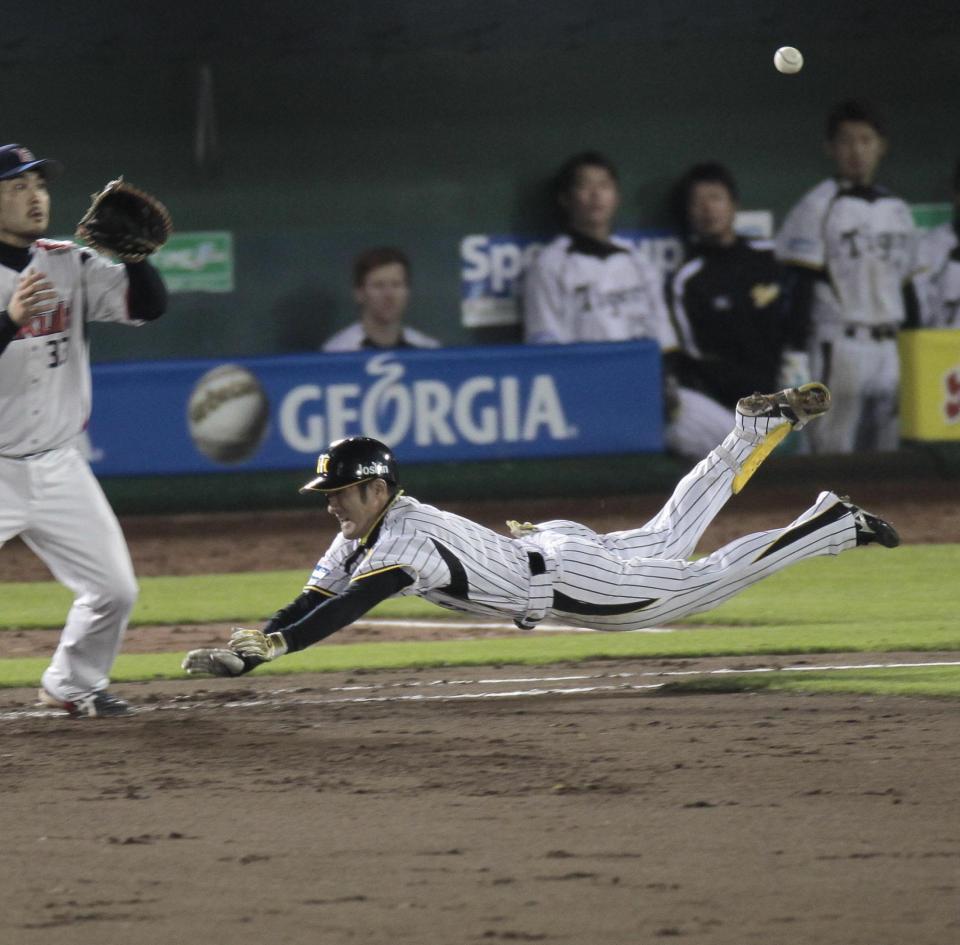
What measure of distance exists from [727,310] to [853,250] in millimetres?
1022

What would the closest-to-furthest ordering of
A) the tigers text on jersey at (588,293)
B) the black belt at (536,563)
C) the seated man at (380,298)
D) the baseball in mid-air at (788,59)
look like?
the black belt at (536,563)
the baseball in mid-air at (788,59)
the seated man at (380,298)
the tigers text on jersey at (588,293)

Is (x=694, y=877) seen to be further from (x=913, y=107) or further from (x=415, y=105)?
(x=913, y=107)

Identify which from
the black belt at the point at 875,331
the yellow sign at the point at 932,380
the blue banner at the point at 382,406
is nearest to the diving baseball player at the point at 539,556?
the blue banner at the point at 382,406

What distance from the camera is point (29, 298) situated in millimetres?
5715

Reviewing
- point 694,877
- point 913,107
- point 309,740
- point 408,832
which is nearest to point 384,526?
point 309,740

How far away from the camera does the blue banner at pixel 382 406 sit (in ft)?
41.1

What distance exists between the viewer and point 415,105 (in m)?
13.7

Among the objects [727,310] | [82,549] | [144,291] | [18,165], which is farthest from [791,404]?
[727,310]

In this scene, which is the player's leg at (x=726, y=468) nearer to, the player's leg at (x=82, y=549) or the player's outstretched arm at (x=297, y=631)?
the player's outstretched arm at (x=297, y=631)

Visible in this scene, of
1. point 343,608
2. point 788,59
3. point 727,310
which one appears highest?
point 788,59

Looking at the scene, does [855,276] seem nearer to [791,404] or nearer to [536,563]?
[791,404]

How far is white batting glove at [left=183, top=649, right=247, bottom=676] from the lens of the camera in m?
5.40

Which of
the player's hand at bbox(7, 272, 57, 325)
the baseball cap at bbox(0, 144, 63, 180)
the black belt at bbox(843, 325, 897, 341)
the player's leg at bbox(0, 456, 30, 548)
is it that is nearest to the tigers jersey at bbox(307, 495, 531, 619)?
the player's leg at bbox(0, 456, 30, 548)

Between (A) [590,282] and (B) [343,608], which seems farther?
(A) [590,282]
